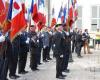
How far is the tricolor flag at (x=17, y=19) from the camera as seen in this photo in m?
12.5

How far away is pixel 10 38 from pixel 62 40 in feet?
10.6

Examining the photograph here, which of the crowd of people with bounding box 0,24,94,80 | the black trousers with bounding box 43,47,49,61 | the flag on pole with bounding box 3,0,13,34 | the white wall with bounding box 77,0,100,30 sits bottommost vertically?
the black trousers with bounding box 43,47,49,61

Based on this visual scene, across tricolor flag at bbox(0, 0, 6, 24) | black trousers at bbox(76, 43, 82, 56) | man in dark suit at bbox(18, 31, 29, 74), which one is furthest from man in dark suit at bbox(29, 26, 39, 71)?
black trousers at bbox(76, 43, 82, 56)

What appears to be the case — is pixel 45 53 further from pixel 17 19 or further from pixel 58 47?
pixel 17 19

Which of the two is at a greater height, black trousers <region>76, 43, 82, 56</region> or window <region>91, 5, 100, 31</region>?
window <region>91, 5, 100, 31</region>

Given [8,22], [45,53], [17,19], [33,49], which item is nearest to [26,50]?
[33,49]

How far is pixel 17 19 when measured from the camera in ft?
42.6

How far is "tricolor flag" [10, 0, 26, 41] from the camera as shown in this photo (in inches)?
494

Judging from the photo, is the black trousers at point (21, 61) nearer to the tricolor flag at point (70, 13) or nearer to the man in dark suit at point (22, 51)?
the man in dark suit at point (22, 51)

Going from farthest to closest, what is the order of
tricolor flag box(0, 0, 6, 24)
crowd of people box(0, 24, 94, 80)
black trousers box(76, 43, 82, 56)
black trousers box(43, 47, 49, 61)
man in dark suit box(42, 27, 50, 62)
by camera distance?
black trousers box(76, 43, 82, 56)
black trousers box(43, 47, 49, 61)
man in dark suit box(42, 27, 50, 62)
crowd of people box(0, 24, 94, 80)
tricolor flag box(0, 0, 6, 24)

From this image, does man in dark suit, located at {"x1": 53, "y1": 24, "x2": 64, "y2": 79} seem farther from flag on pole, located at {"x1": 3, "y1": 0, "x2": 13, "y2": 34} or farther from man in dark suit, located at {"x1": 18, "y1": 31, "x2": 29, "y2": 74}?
flag on pole, located at {"x1": 3, "y1": 0, "x2": 13, "y2": 34}

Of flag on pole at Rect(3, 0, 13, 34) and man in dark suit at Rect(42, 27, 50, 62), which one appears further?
man in dark suit at Rect(42, 27, 50, 62)

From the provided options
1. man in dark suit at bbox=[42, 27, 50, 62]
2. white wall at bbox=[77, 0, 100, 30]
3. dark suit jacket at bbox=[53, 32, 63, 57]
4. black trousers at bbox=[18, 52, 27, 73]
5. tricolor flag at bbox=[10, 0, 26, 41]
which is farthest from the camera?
white wall at bbox=[77, 0, 100, 30]

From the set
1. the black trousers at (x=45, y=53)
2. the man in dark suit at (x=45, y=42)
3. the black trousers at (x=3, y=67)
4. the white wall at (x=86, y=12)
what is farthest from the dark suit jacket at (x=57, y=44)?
the white wall at (x=86, y=12)
